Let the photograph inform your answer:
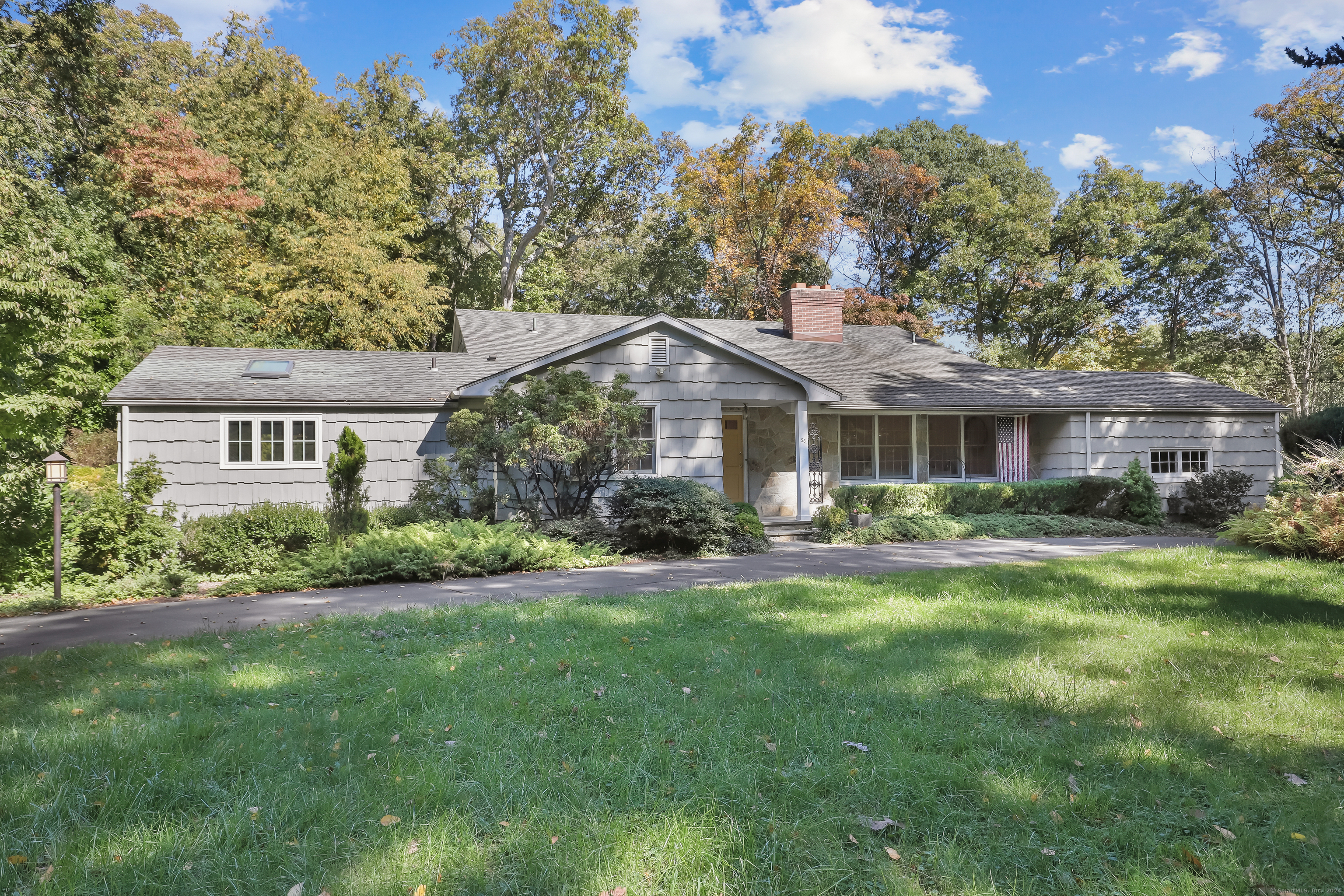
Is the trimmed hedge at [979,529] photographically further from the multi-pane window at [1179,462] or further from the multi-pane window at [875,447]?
the multi-pane window at [1179,462]

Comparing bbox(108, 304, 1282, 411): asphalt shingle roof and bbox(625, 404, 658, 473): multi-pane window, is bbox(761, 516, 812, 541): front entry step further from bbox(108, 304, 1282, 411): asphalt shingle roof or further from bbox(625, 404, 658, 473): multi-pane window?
bbox(108, 304, 1282, 411): asphalt shingle roof

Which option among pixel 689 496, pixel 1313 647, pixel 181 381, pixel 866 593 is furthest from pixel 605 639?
pixel 181 381

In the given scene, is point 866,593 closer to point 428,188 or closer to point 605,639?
point 605,639

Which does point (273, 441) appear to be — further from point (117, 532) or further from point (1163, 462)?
point (1163, 462)

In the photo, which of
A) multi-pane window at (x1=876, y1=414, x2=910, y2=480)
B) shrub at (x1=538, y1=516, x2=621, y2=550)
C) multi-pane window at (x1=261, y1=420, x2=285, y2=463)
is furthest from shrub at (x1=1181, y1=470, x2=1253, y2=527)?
multi-pane window at (x1=261, y1=420, x2=285, y2=463)

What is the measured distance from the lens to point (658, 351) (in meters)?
13.8

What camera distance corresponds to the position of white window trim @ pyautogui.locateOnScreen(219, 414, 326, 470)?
43.0 feet

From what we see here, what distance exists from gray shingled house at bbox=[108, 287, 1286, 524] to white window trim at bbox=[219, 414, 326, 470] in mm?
27

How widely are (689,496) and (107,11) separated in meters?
22.3

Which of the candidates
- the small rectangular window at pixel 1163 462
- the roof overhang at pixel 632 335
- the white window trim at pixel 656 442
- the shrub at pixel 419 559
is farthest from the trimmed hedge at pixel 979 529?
the shrub at pixel 419 559

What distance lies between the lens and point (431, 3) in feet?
63.4

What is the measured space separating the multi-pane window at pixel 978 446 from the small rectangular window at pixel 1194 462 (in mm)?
4676

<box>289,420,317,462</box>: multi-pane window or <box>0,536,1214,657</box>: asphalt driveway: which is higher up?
<box>289,420,317,462</box>: multi-pane window

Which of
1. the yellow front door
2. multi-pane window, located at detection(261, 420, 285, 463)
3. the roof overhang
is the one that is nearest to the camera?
the roof overhang
